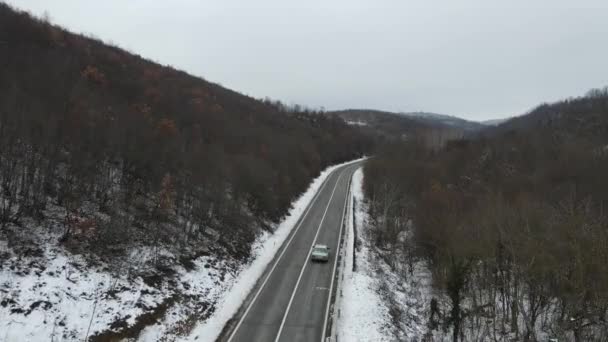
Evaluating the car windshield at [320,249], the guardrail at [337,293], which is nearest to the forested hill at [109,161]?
the car windshield at [320,249]

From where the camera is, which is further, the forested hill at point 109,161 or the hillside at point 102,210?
the forested hill at point 109,161

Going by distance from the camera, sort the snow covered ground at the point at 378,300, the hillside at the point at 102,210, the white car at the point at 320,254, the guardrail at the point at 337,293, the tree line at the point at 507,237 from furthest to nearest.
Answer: the white car at the point at 320,254 < the tree line at the point at 507,237 < the snow covered ground at the point at 378,300 < the guardrail at the point at 337,293 < the hillside at the point at 102,210

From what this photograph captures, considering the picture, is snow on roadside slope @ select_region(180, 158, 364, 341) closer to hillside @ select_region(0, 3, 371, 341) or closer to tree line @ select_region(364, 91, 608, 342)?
hillside @ select_region(0, 3, 371, 341)

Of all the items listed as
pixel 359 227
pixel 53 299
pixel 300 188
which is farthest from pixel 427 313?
pixel 300 188

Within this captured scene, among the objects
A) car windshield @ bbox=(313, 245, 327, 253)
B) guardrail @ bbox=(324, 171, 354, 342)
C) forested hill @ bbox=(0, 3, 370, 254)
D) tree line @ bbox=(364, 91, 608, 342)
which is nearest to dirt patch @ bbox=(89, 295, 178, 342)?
forested hill @ bbox=(0, 3, 370, 254)

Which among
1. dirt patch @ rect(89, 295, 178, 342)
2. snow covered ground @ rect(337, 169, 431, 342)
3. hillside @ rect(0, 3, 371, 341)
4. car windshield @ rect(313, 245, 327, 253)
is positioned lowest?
snow covered ground @ rect(337, 169, 431, 342)

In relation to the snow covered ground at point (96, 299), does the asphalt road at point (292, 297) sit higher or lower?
lower

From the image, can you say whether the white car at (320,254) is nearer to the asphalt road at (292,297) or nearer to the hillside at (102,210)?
the asphalt road at (292,297)

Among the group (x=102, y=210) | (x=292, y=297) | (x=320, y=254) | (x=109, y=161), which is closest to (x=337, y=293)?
(x=292, y=297)

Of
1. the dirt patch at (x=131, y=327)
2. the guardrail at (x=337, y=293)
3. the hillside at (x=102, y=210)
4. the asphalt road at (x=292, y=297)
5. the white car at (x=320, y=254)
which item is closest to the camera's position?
the dirt patch at (x=131, y=327)
